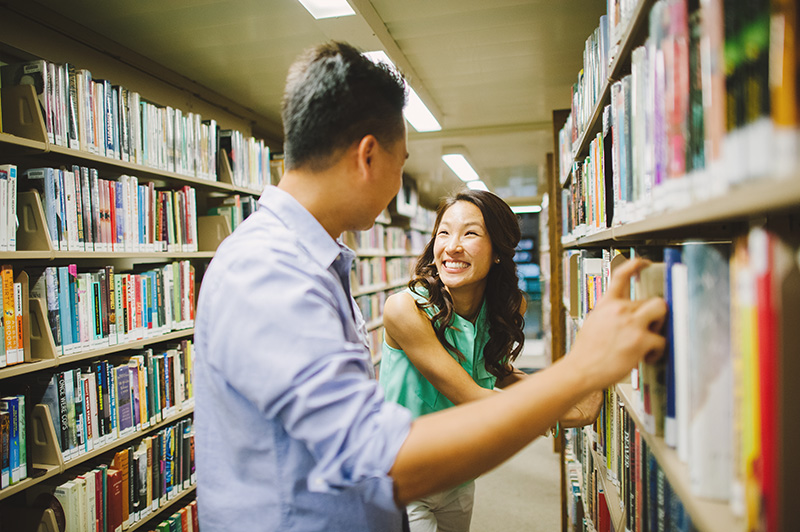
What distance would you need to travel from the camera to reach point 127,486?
1.97 m

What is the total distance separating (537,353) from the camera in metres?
7.76

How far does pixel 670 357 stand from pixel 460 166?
489cm

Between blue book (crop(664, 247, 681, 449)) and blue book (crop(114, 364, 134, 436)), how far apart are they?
6.71 feet

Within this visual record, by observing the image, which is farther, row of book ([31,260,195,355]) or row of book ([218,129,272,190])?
row of book ([218,129,272,190])

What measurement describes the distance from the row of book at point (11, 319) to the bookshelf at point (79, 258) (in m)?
0.02

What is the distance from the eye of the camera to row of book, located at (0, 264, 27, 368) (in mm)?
1519

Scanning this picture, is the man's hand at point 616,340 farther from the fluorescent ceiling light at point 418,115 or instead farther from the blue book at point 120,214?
the fluorescent ceiling light at point 418,115

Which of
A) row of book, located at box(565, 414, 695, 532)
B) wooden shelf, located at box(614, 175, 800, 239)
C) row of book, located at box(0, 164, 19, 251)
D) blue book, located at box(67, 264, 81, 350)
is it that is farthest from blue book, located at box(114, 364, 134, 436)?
wooden shelf, located at box(614, 175, 800, 239)

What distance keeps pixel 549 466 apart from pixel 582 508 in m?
1.91

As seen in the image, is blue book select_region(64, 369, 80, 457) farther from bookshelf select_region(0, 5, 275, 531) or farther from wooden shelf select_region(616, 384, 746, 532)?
wooden shelf select_region(616, 384, 746, 532)

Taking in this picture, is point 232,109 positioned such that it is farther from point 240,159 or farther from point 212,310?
point 212,310

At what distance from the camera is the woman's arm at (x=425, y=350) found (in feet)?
4.38

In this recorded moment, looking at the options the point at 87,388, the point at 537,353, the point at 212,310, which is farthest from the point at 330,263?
the point at 537,353

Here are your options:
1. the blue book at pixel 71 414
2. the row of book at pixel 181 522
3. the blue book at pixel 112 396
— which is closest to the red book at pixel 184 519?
the row of book at pixel 181 522
